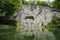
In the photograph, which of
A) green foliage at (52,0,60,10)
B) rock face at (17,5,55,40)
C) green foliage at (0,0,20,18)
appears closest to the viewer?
green foliage at (0,0,20,18)

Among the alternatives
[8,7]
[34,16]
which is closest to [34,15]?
[34,16]

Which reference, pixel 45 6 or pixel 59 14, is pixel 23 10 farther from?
pixel 59 14

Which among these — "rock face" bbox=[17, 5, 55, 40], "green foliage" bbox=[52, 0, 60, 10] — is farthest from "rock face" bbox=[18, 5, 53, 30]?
"green foliage" bbox=[52, 0, 60, 10]

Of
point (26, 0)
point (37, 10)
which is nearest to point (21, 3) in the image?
point (26, 0)

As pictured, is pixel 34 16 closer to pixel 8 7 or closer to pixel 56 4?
pixel 56 4

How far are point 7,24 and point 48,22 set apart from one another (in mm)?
2215

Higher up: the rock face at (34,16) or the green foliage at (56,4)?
the green foliage at (56,4)

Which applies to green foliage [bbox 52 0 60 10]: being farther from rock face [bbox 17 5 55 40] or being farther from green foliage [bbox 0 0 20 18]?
green foliage [bbox 0 0 20 18]

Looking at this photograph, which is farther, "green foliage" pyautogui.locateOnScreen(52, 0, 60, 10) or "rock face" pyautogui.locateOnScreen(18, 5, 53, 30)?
"rock face" pyautogui.locateOnScreen(18, 5, 53, 30)

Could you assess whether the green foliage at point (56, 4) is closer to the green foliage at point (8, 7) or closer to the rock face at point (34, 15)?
the rock face at point (34, 15)

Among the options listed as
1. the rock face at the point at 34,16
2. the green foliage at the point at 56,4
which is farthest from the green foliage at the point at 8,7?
the green foliage at the point at 56,4

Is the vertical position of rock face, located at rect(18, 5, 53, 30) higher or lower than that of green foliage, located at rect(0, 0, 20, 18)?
lower

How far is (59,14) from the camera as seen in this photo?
8148 mm

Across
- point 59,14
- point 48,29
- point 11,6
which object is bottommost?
point 48,29
